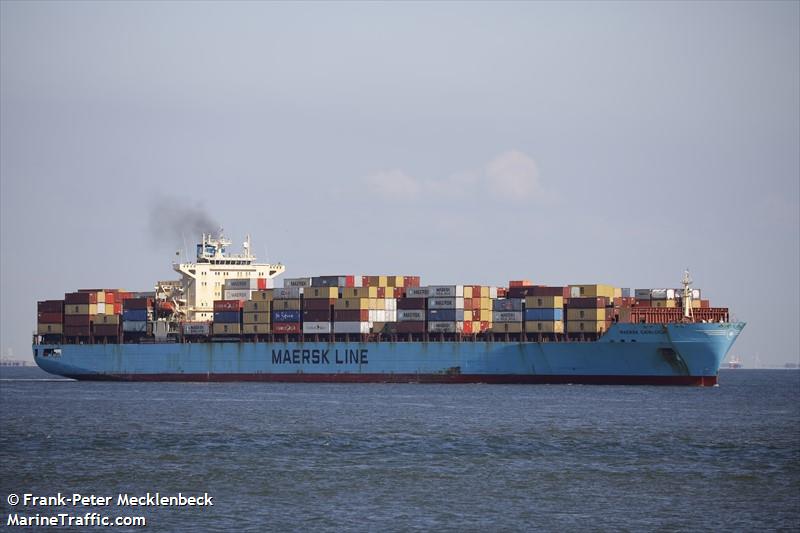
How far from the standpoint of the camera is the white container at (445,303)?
311ft

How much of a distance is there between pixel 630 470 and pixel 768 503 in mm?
7258

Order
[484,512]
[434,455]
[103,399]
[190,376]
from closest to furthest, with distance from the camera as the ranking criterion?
[484,512] → [434,455] → [103,399] → [190,376]

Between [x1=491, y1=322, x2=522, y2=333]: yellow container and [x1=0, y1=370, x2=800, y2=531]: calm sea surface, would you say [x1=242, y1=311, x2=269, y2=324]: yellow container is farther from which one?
[x1=0, y1=370, x2=800, y2=531]: calm sea surface

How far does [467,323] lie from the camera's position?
94938mm

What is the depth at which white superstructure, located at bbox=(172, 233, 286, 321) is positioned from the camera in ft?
365

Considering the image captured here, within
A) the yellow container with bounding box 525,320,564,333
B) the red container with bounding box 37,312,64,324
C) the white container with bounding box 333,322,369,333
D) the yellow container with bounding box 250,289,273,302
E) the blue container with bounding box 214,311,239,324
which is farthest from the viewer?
the red container with bounding box 37,312,64,324

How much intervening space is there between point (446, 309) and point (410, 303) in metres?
3.86

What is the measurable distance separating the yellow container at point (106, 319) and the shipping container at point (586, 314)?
4236 cm

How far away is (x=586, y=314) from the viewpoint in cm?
9094

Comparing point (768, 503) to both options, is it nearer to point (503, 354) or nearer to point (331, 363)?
point (503, 354)

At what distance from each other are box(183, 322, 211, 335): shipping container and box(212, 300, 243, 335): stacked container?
1.16 meters

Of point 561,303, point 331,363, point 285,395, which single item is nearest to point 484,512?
point 285,395

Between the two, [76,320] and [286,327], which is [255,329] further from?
[76,320]

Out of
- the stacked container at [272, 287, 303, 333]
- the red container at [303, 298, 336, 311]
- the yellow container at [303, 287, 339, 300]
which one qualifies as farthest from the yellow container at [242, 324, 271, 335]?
the yellow container at [303, 287, 339, 300]
